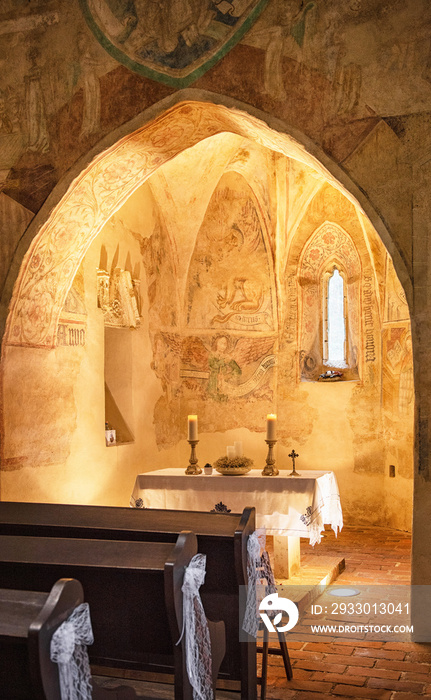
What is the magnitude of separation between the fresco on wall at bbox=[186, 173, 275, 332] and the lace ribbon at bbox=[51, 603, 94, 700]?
9.68 m

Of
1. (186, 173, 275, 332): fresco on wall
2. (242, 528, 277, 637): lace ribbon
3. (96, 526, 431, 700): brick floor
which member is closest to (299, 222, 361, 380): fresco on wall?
(186, 173, 275, 332): fresco on wall

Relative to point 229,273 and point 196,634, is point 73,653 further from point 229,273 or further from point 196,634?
point 229,273

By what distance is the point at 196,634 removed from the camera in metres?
3.50

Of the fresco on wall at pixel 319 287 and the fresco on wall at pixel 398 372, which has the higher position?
the fresco on wall at pixel 319 287

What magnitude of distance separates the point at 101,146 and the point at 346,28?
2.75 metres

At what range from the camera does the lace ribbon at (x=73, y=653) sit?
2402 millimetres

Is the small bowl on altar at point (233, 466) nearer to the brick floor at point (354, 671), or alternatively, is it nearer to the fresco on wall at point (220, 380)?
the brick floor at point (354, 671)

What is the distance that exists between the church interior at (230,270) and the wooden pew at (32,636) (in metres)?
1.09

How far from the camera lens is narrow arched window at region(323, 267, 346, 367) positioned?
39.2ft

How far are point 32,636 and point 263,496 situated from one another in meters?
5.05

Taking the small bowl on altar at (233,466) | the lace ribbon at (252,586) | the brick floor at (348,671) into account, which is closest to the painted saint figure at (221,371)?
the small bowl on altar at (233,466)

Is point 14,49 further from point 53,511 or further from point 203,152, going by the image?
point 53,511

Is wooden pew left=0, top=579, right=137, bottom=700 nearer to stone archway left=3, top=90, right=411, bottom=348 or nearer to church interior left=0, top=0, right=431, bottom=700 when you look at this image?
church interior left=0, top=0, right=431, bottom=700

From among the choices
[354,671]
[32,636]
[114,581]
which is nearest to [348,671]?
[354,671]
